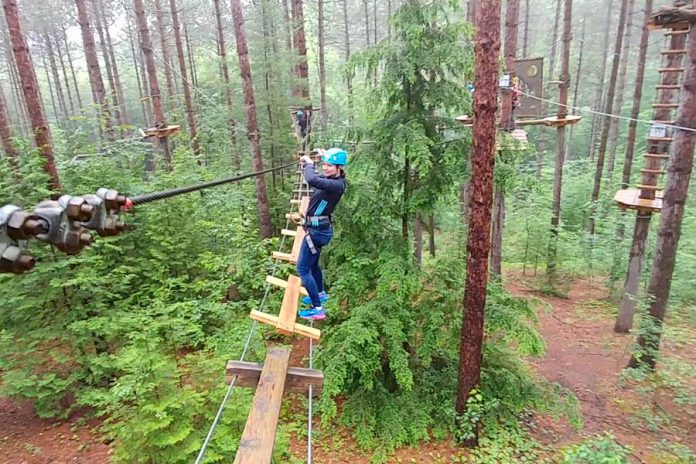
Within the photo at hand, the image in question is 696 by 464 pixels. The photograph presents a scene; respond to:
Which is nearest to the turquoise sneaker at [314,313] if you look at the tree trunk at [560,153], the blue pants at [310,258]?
the blue pants at [310,258]

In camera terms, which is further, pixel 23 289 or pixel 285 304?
pixel 23 289

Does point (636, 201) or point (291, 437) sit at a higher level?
point (636, 201)

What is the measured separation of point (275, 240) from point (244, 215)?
4.67 feet

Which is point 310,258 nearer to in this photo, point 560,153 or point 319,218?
point 319,218

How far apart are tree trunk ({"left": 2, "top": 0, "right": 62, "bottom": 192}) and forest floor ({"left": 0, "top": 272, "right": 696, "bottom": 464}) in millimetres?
Result: 3709

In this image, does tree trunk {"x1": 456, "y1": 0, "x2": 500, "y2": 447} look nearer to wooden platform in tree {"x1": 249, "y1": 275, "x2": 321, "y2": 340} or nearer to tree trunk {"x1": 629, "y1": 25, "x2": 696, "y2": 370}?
wooden platform in tree {"x1": 249, "y1": 275, "x2": 321, "y2": 340}

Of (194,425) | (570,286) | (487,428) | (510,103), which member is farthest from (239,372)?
(570,286)

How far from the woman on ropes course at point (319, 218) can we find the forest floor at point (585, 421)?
2831mm

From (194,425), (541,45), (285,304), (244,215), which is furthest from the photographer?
(541,45)

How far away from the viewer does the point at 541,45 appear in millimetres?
31297

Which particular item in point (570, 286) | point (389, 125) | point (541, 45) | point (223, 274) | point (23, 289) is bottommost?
point (570, 286)

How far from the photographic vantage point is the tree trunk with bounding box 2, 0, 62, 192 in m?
5.90

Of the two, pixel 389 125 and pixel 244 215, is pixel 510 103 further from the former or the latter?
pixel 244 215

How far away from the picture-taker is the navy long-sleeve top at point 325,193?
4.35 metres
